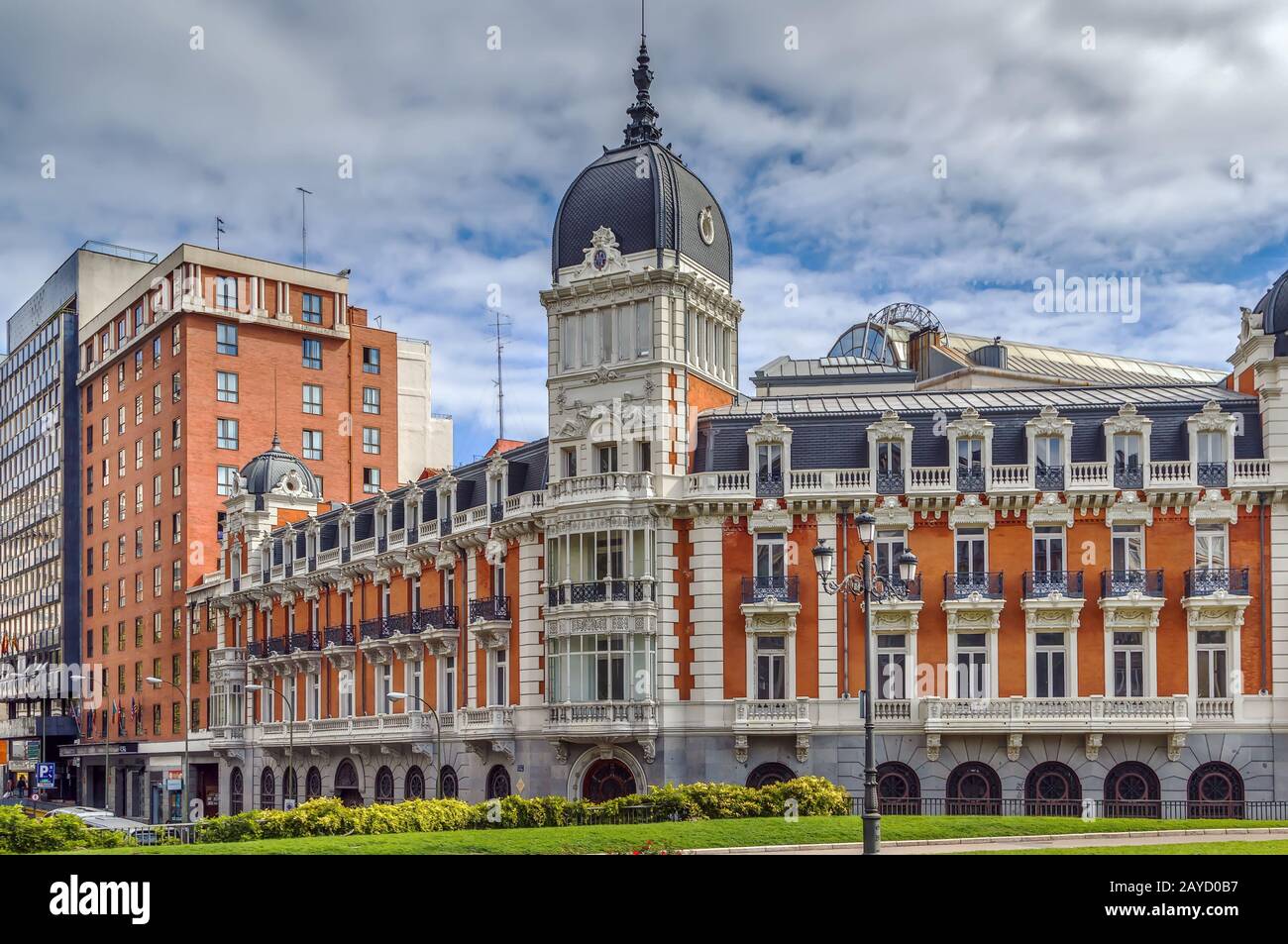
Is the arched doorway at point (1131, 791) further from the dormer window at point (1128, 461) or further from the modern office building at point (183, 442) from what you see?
the modern office building at point (183, 442)

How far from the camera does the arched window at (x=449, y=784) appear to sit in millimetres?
58156

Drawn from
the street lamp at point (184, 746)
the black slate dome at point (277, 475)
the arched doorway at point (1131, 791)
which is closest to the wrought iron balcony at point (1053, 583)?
the arched doorway at point (1131, 791)

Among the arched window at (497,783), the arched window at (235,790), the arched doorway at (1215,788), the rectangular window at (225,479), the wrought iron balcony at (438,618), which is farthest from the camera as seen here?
the rectangular window at (225,479)

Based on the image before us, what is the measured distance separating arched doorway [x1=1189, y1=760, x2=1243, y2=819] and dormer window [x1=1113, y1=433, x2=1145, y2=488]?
8862mm

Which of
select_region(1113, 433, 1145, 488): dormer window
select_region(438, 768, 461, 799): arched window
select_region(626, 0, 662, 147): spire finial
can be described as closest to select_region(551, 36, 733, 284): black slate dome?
select_region(626, 0, 662, 147): spire finial

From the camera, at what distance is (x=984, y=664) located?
48.9 metres

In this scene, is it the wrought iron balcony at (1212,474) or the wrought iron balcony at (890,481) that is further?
the wrought iron balcony at (890,481)

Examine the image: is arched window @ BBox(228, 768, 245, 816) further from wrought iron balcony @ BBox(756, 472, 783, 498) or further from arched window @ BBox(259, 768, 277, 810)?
wrought iron balcony @ BBox(756, 472, 783, 498)

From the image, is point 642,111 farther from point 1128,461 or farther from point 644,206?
point 1128,461

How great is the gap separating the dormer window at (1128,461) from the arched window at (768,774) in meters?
13.7

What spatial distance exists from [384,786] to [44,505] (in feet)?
192
